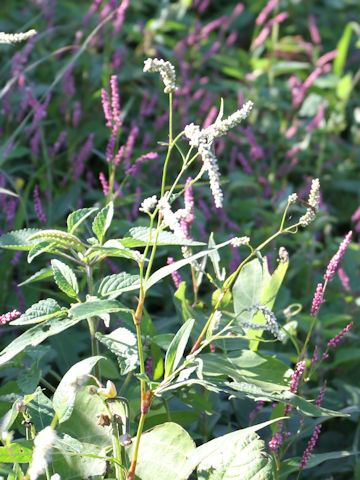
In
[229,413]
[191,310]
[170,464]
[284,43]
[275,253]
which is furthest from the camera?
[284,43]

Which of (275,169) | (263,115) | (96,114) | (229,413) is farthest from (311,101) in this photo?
(229,413)

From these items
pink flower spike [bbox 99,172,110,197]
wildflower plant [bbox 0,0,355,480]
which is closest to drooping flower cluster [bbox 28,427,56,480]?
wildflower plant [bbox 0,0,355,480]

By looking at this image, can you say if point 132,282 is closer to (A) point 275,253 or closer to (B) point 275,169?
(A) point 275,253

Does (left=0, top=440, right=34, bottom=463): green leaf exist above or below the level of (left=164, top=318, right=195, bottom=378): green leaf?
below

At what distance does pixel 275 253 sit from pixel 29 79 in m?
1.08

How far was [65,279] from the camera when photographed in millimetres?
1019

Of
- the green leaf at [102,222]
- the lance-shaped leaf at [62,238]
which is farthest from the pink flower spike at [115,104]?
the lance-shaped leaf at [62,238]

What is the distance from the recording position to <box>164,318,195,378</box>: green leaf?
37.8 inches

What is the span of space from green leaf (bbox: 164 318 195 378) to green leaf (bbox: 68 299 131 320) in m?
0.11

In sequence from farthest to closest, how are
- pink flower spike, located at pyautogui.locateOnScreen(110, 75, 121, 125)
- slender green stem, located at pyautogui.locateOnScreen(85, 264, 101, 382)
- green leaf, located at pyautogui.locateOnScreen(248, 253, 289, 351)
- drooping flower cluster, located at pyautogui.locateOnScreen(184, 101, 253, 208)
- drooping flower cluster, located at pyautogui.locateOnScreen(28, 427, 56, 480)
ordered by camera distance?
1. pink flower spike, located at pyautogui.locateOnScreen(110, 75, 121, 125)
2. green leaf, located at pyautogui.locateOnScreen(248, 253, 289, 351)
3. slender green stem, located at pyautogui.locateOnScreen(85, 264, 101, 382)
4. drooping flower cluster, located at pyautogui.locateOnScreen(184, 101, 253, 208)
5. drooping flower cluster, located at pyautogui.locateOnScreen(28, 427, 56, 480)

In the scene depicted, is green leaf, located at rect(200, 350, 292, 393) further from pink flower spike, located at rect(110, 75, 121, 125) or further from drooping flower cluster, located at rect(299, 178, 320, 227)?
pink flower spike, located at rect(110, 75, 121, 125)

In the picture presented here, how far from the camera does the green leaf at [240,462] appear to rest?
100cm

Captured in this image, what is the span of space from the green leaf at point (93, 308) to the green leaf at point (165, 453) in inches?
9.4

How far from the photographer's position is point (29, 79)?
7.58 feet
